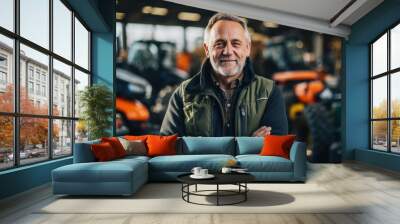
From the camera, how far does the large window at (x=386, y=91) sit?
7.57m

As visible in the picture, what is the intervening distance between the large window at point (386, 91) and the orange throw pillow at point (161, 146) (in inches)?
179

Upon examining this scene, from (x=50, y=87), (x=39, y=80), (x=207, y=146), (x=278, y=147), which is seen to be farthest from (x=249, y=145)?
(x=39, y=80)

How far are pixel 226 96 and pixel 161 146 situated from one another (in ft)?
6.76

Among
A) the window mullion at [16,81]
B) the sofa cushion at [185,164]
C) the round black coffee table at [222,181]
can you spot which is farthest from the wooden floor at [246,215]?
the sofa cushion at [185,164]

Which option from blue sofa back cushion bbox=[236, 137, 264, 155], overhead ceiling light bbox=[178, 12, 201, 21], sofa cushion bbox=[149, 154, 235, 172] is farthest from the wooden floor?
overhead ceiling light bbox=[178, 12, 201, 21]

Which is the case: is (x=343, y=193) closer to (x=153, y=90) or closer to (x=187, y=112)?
(x=187, y=112)

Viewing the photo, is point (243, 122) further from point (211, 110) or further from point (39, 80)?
point (39, 80)

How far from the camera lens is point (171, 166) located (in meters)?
5.78

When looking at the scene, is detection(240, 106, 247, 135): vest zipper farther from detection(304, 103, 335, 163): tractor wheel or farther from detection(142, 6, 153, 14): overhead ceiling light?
detection(142, 6, 153, 14): overhead ceiling light

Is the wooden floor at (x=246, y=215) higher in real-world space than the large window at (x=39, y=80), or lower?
lower

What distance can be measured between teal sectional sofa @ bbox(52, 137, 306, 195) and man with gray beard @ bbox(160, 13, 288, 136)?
1.03 metres

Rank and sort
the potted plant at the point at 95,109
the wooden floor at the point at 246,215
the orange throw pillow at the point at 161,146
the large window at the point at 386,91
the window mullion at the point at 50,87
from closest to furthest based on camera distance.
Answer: the wooden floor at the point at 246,215 < the window mullion at the point at 50,87 < the orange throw pillow at the point at 161,146 < the potted plant at the point at 95,109 < the large window at the point at 386,91

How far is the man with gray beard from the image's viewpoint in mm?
7746

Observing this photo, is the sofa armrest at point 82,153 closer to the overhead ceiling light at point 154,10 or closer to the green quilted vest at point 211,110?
the green quilted vest at point 211,110
